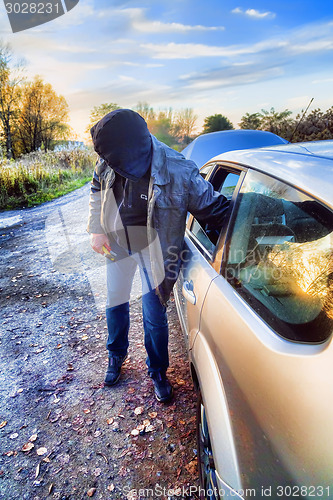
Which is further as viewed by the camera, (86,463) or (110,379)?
(110,379)

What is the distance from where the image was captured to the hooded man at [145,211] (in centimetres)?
192

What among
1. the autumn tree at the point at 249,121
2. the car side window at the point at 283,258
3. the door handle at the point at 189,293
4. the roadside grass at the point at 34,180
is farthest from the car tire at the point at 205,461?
the autumn tree at the point at 249,121

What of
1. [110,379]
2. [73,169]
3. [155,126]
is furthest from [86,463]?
[155,126]

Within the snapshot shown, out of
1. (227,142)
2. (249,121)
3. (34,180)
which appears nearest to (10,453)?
(227,142)

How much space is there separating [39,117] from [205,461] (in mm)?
38715

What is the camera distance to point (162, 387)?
255 cm

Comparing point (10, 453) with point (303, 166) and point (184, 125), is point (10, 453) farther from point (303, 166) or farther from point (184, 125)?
point (184, 125)

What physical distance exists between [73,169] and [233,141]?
569 inches

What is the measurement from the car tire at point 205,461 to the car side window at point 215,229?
0.97 meters

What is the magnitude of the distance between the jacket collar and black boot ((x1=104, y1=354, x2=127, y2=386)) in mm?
1708

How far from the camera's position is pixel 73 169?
60.6 ft

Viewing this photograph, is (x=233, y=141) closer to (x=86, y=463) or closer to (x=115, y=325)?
(x=115, y=325)

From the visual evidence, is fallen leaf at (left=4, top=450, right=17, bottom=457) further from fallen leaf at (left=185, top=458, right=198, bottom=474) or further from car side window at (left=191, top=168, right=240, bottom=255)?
car side window at (left=191, top=168, right=240, bottom=255)

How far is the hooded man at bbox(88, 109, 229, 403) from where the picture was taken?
1.92 metres
